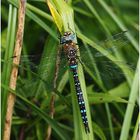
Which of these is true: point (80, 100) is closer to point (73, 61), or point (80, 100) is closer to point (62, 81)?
point (73, 61)

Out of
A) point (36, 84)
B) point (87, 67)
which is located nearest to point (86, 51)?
point (87, 67)

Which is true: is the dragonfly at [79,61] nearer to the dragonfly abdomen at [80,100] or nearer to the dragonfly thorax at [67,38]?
the dragonfly thorax at [67,38]

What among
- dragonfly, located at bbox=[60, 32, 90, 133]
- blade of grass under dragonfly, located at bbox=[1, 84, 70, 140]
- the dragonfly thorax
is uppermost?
the dragonfly thorax

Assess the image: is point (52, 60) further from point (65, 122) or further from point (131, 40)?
point (131, 40)

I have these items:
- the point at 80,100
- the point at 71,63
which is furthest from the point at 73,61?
the point at 80,100

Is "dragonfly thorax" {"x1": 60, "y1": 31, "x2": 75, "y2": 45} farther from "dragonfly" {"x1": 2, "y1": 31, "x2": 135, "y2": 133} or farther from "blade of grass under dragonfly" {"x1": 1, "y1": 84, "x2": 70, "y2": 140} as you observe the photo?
"blade of grass under dragonfly" {"x1": 1, "y1": 84, "x2": 70, "y2": 140}

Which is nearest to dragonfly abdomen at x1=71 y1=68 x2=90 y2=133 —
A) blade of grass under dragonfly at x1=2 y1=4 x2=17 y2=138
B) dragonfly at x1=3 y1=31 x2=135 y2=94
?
dragonfly at x1=3 y1=31 x2=135 y2=94

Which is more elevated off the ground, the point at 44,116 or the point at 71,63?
the point at 71,63

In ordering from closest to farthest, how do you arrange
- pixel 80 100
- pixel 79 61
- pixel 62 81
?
pixel 80 100
pixel 79 61
pixel 62 81

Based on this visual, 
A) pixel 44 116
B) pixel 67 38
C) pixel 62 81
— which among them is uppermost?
pixel 67 38
